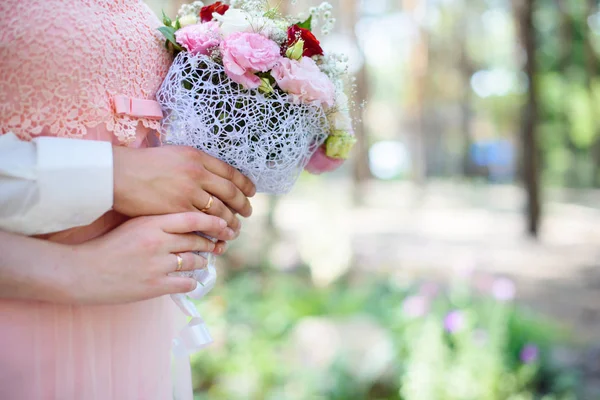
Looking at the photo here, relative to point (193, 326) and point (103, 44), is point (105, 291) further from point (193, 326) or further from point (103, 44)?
point (103, 44)

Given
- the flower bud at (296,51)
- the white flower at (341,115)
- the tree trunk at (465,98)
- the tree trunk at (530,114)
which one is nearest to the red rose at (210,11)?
the flower bud at (296,51)

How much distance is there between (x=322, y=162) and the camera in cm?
153

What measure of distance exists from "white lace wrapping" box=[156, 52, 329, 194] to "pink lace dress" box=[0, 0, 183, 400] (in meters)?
0.06

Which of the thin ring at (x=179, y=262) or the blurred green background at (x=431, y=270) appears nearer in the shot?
the thin ring at (x=179, y=262)

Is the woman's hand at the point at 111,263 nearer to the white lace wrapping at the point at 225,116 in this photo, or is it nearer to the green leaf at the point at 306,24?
the white lace wrapping at the point at 225,116

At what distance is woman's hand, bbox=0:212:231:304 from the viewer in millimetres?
1010

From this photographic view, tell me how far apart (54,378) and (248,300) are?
172 inches

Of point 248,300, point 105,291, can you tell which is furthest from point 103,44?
point 248,300

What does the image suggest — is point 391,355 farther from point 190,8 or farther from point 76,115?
point 76,115

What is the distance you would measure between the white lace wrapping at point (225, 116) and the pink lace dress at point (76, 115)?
61 mm

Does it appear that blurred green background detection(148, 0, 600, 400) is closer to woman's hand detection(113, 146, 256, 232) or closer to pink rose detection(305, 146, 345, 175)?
pink rose detection(305, 146, 345, 175)

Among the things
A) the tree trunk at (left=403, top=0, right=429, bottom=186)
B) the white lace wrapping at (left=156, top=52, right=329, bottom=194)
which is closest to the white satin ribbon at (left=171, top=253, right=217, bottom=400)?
the white lace wrapping at (left=156, top=52, right=329, bottom=194)

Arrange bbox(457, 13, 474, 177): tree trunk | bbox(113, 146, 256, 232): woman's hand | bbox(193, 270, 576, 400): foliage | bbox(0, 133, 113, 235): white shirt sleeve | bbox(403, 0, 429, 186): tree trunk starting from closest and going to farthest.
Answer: bbox(0, 133, 113, 235): white shirt sleeve < bbox(113, 146, 256, 232): woman's hand < bbox(193, 270, 576, 400): foliage < bbox(403, 0, 429, 186): tree trunk < bbox(457, 13, 474, 177): tree trunk

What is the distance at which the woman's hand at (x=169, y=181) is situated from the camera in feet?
3.62
